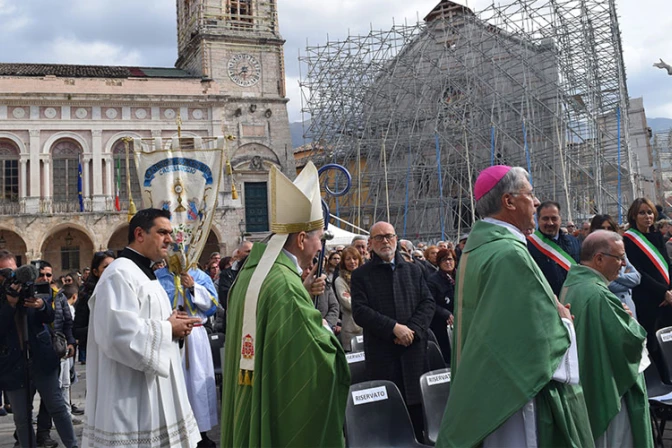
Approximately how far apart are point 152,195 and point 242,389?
148 inches

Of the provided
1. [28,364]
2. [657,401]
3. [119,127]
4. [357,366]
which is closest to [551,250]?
[657,401]

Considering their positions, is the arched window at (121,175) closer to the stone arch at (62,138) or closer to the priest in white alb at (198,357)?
the stone arch at (62,138)

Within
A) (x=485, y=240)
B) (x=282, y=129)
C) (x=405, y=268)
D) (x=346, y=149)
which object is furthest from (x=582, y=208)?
(x=485, y=240)

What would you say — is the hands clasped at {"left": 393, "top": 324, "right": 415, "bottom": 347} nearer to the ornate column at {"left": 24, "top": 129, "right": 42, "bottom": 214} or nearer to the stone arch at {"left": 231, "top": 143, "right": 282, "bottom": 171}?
the stone arch at {"left": 231, "top": 143, "right": 282, "bottom": 171}

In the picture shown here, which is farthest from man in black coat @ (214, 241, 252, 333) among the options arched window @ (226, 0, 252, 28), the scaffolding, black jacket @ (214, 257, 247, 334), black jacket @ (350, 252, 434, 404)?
arched window @ (226, 0, 252, 28)

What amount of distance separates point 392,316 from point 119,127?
26539 mm

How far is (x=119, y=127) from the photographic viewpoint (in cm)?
2883

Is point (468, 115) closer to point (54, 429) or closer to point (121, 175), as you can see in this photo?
point (121, 175)

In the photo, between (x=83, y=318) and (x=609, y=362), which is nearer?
(x=609, y=362)

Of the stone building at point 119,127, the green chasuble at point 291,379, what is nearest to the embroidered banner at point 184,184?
the green chasuble at point 291,379

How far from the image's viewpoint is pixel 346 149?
2847 centimetres

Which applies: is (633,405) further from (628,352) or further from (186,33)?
(186,33)

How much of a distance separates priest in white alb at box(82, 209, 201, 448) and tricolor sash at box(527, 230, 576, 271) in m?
2.92

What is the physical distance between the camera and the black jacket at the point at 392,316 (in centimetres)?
494
